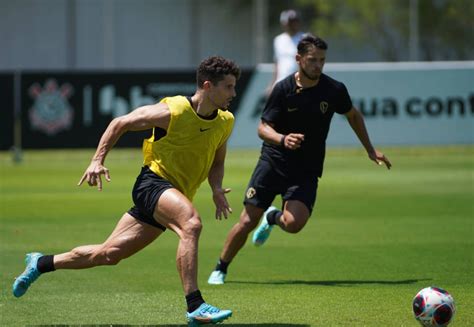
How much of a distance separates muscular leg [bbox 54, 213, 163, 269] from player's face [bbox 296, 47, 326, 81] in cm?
279

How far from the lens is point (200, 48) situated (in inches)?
1665

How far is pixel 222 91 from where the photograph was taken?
9070 millimetres

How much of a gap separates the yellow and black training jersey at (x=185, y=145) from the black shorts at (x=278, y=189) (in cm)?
200

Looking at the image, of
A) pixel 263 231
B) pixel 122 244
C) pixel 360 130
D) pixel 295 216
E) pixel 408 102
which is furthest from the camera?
pixel 408 102

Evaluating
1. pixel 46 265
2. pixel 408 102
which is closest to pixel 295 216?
pixel 46 265

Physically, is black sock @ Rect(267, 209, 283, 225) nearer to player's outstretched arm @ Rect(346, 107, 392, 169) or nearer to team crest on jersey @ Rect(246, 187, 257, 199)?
team crest on jersey @ Rect(246, 187, 257, 199)

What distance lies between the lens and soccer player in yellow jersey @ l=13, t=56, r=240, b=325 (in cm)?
891

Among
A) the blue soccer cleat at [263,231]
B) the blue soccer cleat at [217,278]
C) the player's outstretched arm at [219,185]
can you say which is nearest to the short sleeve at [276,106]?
the blue soccer cleat at [263,231]

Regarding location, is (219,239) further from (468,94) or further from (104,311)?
(468,94)

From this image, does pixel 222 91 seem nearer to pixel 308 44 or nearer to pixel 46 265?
pixel 46 265

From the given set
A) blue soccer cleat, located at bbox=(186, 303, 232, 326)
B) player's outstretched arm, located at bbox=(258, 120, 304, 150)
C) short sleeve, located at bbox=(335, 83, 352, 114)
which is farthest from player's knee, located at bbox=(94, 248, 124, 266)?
short sleeve, located at bbox=(335, 83, 352, 114)

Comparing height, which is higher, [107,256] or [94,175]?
[94,175]

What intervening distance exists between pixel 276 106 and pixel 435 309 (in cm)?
360

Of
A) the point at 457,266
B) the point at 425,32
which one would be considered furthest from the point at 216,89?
the point at 425,32
